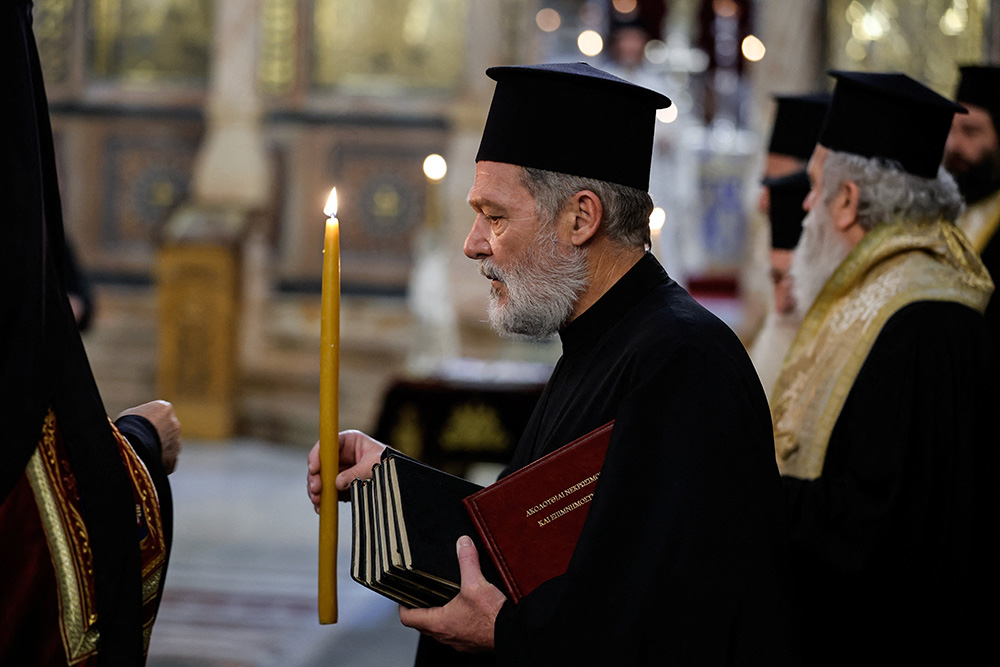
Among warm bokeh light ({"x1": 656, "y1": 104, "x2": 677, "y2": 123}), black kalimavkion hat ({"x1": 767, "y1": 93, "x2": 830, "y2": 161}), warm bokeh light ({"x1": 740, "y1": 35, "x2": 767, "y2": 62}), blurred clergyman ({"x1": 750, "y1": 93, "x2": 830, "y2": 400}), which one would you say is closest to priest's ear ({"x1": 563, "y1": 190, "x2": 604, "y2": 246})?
blurred clergyman ({"x1": 750, "y1": 93, "x2": 830, "y2": 400})

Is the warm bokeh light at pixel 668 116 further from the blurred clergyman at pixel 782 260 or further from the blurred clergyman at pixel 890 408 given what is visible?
the blurred clergyman at pixel 890 408

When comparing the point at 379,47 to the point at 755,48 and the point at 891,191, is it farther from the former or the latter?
the point at 891,191

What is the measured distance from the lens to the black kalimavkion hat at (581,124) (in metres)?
1.90

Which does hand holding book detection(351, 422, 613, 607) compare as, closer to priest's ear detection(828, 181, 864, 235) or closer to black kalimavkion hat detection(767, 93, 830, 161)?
priest's ear detection(828, 181, 864, 235)

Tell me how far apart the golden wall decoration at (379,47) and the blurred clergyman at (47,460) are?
8.54 m

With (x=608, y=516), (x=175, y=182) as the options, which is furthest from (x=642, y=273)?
(x=175, y=182)

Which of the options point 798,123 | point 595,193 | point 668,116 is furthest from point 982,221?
point 668,116

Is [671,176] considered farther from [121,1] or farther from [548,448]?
[548,448]

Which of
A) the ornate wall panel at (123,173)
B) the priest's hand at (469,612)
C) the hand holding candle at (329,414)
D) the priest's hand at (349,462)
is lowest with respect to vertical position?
the ornate wall panel at (123,173)

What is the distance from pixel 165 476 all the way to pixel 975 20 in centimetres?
714

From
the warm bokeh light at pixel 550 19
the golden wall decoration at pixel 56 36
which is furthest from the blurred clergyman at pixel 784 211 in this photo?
the warm bokeh light at pixel 550 19

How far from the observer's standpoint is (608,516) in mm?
1653

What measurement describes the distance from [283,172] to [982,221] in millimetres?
7261

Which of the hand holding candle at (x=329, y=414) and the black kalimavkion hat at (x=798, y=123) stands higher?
the black kalimavkion hat at (x=798, y=123)
